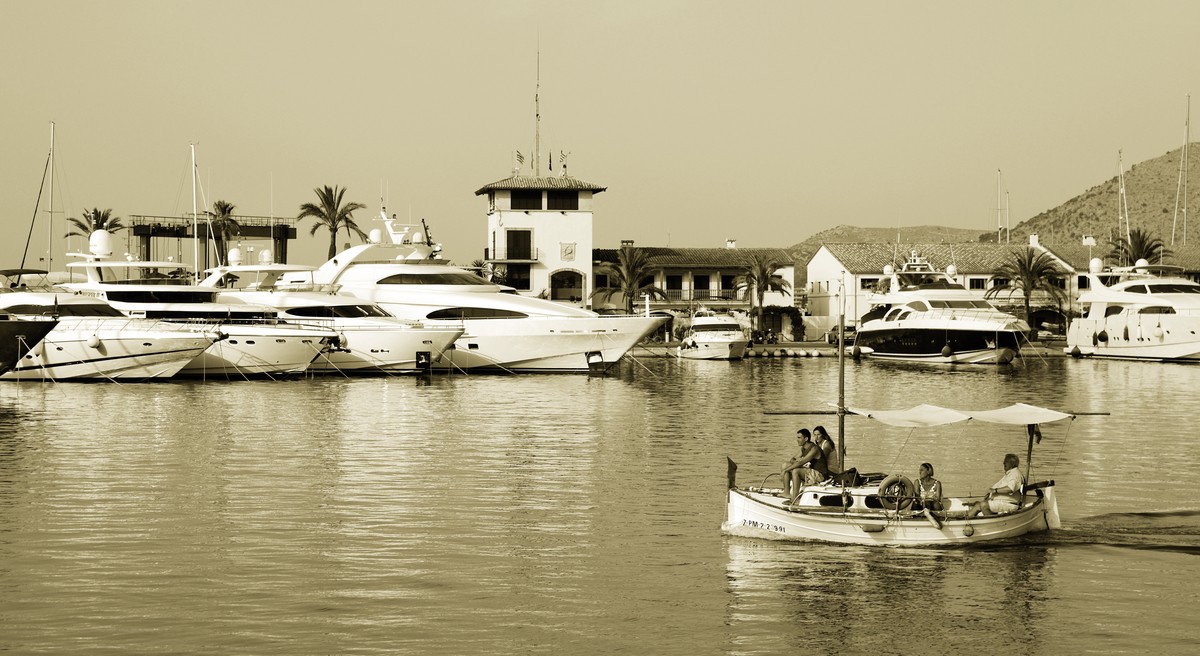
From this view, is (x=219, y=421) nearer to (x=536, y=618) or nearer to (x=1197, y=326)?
(x=536, y=618)

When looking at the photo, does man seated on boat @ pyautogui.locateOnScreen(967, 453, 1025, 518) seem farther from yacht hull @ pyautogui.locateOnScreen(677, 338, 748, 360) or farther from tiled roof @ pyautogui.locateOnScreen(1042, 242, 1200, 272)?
tiled roof @ pyautogui.locateOnScreen(1042, 242, 1200, 272)

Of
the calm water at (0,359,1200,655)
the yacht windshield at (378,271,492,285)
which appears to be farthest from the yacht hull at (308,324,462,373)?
the calm water at (0,359,1200,655)

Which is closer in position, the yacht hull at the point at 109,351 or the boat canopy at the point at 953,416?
the boat canopy at the point at 953,416

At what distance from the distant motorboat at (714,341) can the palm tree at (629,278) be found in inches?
492

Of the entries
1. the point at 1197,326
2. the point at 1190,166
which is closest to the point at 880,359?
the point at 1197,326

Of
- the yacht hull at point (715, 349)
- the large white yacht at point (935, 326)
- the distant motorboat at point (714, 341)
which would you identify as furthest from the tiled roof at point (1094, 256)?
the yacht hull at point (715, 349)

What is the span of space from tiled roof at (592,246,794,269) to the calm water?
5297 centimetres

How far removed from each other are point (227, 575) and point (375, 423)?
19147 mm

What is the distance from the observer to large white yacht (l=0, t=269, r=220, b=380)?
49469mm

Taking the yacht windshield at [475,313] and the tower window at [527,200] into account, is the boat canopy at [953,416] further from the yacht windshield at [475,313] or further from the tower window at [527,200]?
the tower window at [527,200]

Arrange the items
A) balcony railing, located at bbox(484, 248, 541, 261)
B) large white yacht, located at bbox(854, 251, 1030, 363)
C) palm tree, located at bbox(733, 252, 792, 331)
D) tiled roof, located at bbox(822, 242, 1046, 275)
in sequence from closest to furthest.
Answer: large white yacht, located at bbox(854, 251, 1030, 363) < balcony railing, located at bbox(484, 248, 541, 261) < palm tree, located at bbox(733, 252, 792, 331) < tiled roof, located at bbox(822, 242, 1046, 275)

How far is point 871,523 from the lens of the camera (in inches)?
806

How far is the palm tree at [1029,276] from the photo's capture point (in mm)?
87188

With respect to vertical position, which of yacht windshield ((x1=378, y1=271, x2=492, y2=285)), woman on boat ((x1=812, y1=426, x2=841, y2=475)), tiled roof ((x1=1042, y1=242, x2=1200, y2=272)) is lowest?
woman on boat ((x1=812, y1=426, x2=841, y2=475))
